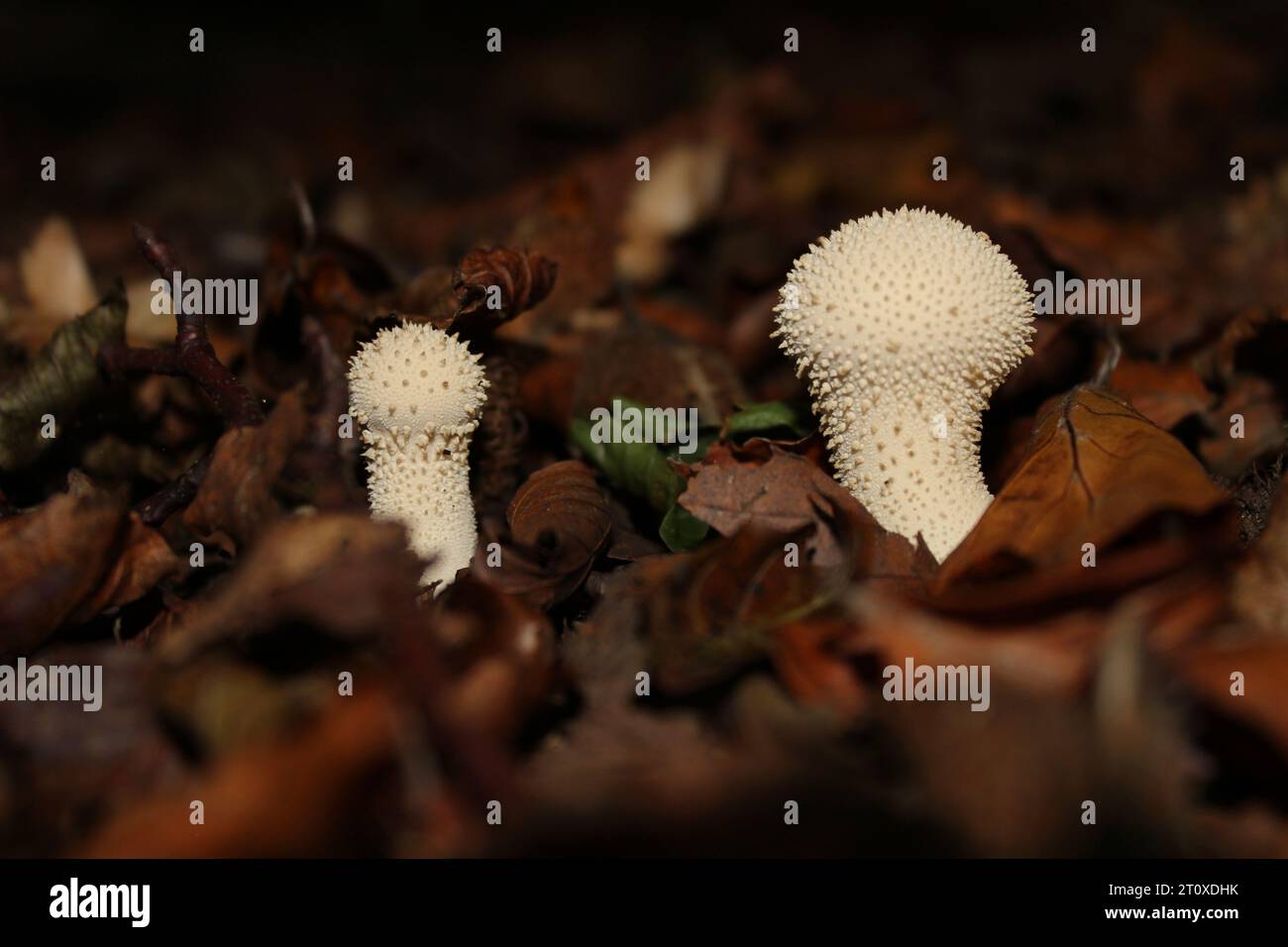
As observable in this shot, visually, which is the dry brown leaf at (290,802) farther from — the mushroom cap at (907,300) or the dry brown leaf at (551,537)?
the mushroom cap at (907,300)

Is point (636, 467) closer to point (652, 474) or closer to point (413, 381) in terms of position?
point (652, 474)

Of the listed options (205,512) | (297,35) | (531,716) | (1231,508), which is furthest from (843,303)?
(297,35)

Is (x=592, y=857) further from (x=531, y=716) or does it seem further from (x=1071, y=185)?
(x=1071, y=185)

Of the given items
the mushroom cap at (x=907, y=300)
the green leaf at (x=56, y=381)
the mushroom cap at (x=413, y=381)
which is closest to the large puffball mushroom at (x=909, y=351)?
the mushroom cap at (x=907, y=300)

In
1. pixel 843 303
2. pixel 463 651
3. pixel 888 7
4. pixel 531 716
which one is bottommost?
pixel 531 716

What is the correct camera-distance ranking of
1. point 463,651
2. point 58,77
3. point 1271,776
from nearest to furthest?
point 1271,776
point 463,651
point 58,77

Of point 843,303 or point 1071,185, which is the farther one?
point 1071,185

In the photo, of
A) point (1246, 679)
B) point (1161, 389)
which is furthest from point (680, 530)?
point (1161, 389)
